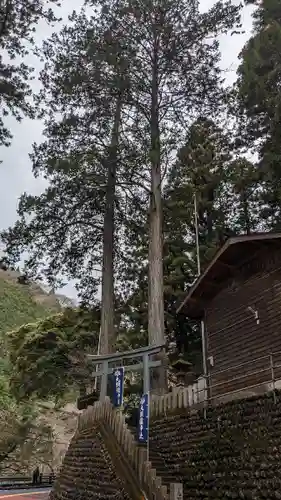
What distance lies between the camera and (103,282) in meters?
14.5

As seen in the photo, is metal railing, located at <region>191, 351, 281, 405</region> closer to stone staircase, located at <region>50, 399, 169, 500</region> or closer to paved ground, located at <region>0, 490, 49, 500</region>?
stone staircase, located at <region>50, 399, 169, 500</region>

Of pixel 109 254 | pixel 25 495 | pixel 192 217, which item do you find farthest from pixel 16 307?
pixel 109 254

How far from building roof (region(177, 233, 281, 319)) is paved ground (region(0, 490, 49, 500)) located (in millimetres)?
9150

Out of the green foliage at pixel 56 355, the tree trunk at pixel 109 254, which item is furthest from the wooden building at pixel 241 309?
the green foliage at pixel 56 355

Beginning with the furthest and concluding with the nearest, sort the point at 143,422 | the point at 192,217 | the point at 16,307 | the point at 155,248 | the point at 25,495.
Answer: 1. the point at 16,307
2. the point at 192,217
3. the point at 25,495
4. the point at 155,248
5. the point at 143,422

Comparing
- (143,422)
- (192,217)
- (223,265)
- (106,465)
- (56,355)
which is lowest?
(106,465)

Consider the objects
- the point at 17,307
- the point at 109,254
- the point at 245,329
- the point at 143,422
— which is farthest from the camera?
the point at 17,307

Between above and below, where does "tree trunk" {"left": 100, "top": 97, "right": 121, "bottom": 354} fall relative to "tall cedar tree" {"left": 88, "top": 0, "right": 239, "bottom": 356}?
below

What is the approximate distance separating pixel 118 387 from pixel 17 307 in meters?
42.3

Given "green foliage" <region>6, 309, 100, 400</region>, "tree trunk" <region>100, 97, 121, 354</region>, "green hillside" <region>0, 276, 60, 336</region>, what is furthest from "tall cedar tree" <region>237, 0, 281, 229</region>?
"green hillside" <region>0, 276, 60, 336</region>

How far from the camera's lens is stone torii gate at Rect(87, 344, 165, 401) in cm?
1019

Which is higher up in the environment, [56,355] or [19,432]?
[56,355]

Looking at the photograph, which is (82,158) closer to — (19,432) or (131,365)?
(131,365)

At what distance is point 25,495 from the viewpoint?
683 inches
